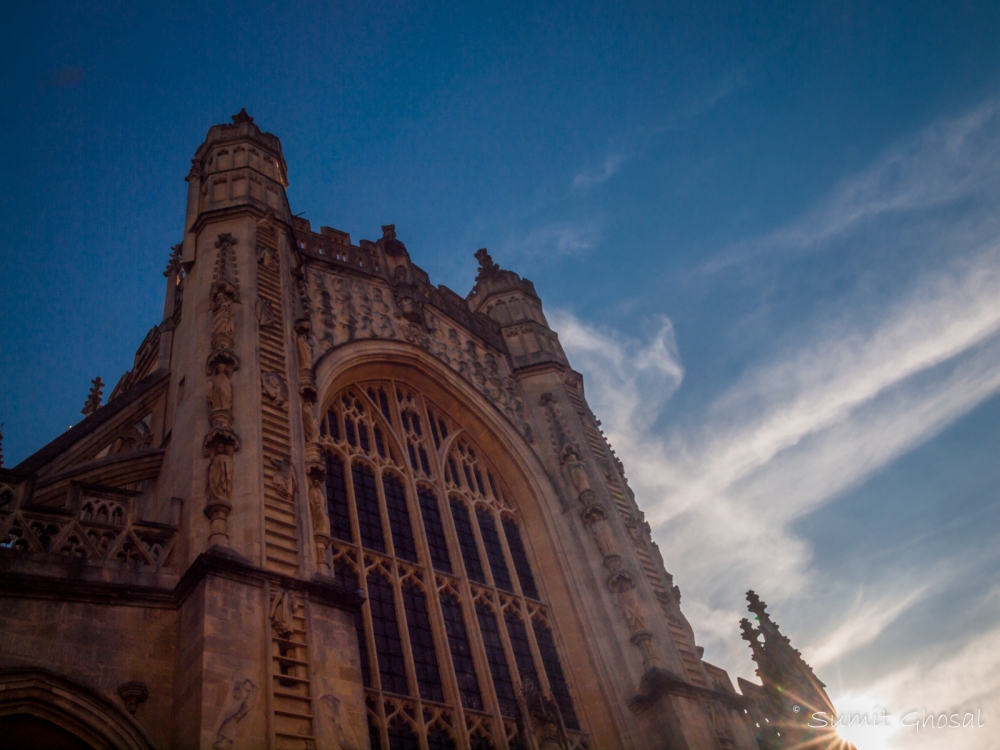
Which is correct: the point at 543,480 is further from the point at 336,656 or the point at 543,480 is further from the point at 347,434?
the point at 336,656

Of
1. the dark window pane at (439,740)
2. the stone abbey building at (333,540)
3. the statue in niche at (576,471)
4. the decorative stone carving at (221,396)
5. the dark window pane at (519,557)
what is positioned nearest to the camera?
the stone abbey building at (333,540)

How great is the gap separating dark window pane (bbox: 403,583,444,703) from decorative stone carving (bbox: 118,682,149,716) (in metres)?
5.10

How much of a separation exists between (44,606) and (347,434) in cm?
787

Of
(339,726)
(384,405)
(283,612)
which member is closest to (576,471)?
(384,405)

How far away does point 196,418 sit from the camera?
12.0 metres

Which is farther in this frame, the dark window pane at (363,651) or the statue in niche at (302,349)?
the statue in niche at (302,349)

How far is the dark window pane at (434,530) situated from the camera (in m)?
15.7

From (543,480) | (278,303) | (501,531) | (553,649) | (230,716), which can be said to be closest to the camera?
(230,716)

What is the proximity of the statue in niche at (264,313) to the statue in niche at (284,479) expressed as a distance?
3023mm

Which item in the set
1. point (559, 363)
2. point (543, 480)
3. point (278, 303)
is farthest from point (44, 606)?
point (559, 363)

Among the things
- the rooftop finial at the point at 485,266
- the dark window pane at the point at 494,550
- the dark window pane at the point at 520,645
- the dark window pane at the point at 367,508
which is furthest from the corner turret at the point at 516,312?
the dark window pane at the point at 520,645

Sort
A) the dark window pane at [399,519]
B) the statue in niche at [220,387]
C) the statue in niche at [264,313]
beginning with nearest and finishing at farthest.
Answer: the statue in niche at [220,387], the statue in niche at [264,313], the dark window pane at [399,519]

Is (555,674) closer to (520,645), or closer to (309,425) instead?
(520,645)

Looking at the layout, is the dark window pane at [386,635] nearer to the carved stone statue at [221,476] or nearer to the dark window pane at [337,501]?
the dark window pane at [337,501]
